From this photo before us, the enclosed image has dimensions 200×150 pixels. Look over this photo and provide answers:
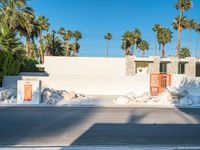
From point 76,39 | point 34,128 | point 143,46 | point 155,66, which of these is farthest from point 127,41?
point 34,128

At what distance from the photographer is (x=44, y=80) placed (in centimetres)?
2133

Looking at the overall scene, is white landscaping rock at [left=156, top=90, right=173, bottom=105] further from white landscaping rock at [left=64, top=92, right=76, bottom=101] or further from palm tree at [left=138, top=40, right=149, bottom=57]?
palm tree at [left=138, top=40, right=149, bottom=57]

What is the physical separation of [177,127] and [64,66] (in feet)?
80.2

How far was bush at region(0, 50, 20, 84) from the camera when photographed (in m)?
22.0

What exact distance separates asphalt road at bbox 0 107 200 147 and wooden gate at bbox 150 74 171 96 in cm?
875

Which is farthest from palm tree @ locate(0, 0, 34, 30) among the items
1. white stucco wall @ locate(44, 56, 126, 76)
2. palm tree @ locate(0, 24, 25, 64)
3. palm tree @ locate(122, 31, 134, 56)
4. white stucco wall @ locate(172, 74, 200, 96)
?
palm tree @ locate(122, 31, 134, 56)

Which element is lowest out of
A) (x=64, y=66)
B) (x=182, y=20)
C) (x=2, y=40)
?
(x=64, y=66)

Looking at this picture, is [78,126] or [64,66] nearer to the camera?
[78,126]

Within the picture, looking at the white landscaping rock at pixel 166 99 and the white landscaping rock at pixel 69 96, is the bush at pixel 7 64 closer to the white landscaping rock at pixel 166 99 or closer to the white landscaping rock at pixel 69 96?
the white landscaping rock at pixel 69 96

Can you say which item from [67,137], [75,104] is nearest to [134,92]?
[75,104]

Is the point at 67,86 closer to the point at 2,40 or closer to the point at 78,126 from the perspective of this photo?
the point at 2,40

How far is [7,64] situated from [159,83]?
13017mm

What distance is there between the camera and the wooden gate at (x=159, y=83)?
1990 centimetres

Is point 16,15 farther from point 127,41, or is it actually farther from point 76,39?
point 76,39
